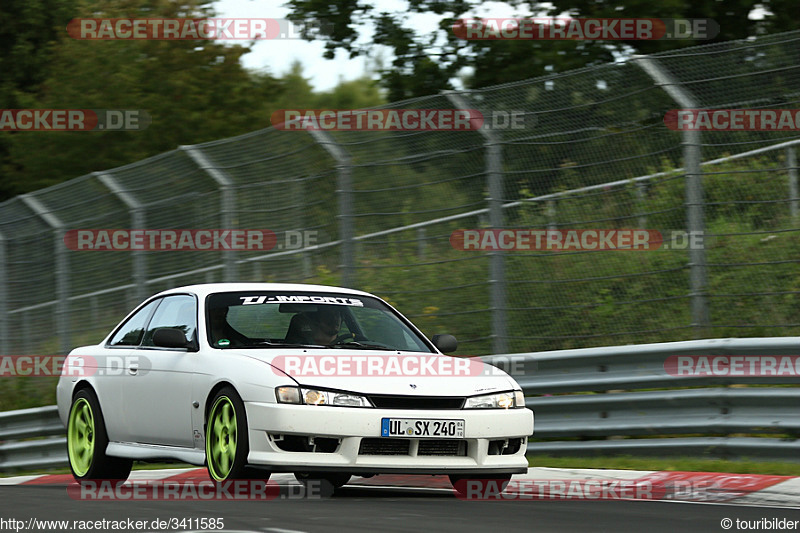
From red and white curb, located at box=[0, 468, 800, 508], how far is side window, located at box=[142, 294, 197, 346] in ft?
3.98

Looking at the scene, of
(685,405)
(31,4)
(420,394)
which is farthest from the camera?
(31,4)

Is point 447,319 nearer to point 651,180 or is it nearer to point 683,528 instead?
point 651,180

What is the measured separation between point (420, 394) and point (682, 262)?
10.0ft

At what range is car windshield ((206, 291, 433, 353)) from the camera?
8.99m

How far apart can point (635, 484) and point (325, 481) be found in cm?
202

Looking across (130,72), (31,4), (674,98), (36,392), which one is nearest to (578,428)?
(674,98)

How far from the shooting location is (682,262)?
10.1 metres

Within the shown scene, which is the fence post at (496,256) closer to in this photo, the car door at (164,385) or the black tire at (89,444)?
Answer: the car door at (164,385)

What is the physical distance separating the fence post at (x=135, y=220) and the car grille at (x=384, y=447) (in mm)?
7824

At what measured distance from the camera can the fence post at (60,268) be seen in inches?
650

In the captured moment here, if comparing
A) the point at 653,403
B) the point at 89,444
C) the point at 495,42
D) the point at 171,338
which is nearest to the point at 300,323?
→ the point at 171,338

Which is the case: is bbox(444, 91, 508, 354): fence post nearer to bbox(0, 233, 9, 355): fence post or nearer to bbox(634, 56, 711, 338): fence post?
bbox(634, 56, 711, 338): fence post

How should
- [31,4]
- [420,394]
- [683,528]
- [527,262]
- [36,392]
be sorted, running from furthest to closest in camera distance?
[31,4]
[36,392]
[527,262]
[420,394]
[683,528]

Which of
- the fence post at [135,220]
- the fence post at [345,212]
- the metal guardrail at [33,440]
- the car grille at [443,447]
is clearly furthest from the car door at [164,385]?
the fence post at [135,220]
